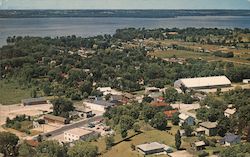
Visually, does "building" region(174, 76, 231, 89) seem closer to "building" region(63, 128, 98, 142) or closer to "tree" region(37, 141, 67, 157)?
"building" region(63, 128, 98, 142)

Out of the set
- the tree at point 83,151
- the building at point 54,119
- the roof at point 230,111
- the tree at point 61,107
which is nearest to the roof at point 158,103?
the roof at point 230,111

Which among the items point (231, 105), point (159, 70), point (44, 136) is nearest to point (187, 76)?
point (159, 70)

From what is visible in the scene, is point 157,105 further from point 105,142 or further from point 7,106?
point 7,106

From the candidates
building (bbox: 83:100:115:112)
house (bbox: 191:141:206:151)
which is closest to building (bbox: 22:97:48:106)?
building (bbox: 83:100:115:112)

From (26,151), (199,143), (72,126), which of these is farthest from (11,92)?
(199,143)

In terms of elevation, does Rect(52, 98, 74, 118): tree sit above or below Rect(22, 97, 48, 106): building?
above
